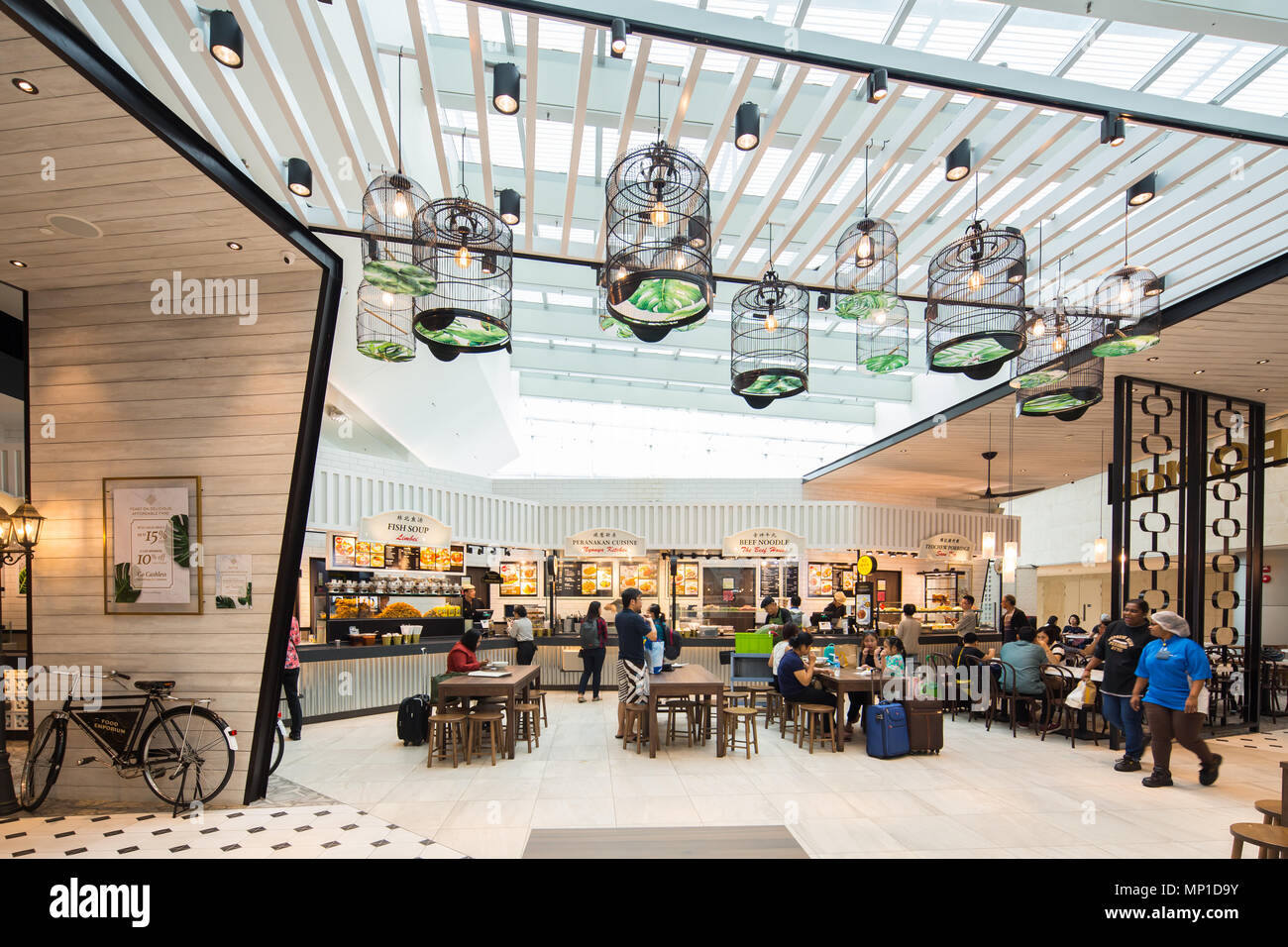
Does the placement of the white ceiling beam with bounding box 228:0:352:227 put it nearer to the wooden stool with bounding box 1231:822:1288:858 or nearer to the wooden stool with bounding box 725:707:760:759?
the wooden stool with bounding box 725:707:760:759

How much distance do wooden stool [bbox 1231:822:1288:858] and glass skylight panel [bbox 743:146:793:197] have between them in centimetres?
529

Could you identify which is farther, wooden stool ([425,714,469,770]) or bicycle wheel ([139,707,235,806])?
wooden stool ([425,714,469,770])

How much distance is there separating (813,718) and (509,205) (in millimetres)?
6060

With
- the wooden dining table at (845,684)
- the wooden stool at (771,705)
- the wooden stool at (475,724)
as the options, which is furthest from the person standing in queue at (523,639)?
the wooden dining table at (845,684)

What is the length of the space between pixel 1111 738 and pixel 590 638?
22.2 feet

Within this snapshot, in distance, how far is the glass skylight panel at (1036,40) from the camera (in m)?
4.75

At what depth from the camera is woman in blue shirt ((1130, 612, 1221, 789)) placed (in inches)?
241

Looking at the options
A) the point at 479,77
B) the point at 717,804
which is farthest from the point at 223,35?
the point at 717,804

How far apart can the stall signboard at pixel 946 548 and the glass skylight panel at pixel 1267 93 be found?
1099 cm

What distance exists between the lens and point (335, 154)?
526cm

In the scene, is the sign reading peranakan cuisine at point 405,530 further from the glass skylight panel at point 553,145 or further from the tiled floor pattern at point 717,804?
the glass skylight panel at point 553,145

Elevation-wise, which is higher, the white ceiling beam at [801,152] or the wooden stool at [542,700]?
the white ceiling beam at [801,152]

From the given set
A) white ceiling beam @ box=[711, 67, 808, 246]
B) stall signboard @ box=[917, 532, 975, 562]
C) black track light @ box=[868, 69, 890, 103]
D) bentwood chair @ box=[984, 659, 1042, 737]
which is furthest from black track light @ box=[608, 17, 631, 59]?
stall signboard @ box=[917, 532, 975, 562]

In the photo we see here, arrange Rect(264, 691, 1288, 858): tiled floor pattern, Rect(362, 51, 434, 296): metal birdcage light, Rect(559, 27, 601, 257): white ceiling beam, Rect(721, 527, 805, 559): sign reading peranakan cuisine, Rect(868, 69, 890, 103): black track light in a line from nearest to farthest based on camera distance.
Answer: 1. Rect(868, 69, 890, 103): black track light
2. Rect(559, 27, 601, 257): white ceiling beam
3. Rect(362, 51, 434, 296): metal birdcage light
4. Rect(264, 691, 1288, 858): tiled floor pattern
5. Rect(721, 527, 805, 559): sign reading peranakan cuisine
